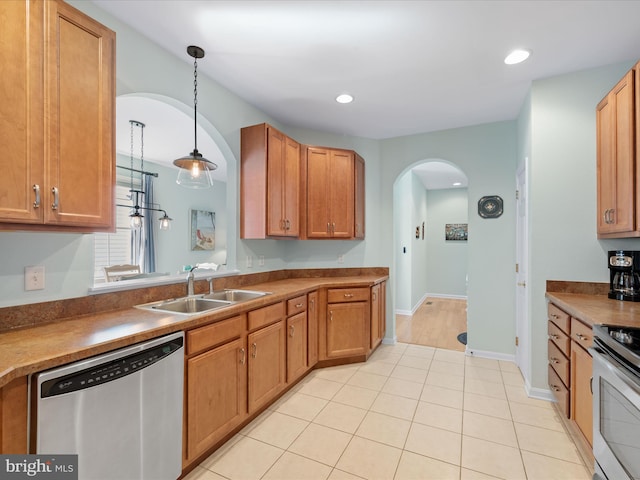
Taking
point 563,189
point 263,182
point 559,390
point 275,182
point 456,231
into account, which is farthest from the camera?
point 456,231

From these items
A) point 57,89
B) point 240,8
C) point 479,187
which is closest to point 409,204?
point 479,187

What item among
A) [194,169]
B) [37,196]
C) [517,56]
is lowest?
[37,196]

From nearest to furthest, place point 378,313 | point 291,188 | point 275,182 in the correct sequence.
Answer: point 275,182 < point 291,188 < point 378,313

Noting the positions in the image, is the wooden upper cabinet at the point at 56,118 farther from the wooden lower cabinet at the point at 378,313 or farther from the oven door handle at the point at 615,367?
the wooden lower cabinet at the point at 378,313

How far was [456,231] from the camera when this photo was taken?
7035mm

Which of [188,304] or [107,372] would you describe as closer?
[107,372]

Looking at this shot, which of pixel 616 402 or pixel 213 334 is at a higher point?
pixel 213 334

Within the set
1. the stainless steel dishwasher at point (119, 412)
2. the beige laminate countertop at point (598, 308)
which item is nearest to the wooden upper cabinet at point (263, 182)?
the stainless steel dishwasher at point (119, 412)

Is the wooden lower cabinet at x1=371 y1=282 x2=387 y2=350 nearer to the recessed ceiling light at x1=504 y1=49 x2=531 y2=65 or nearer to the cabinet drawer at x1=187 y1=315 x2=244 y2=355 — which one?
the cabinet drawer at x1=187 y1=315 x2=244 y2=355

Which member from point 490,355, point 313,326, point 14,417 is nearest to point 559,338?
point 490,355

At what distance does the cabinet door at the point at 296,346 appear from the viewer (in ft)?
8.61

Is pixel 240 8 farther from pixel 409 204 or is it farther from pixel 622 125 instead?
pixel 409 204

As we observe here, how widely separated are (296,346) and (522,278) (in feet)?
7.73

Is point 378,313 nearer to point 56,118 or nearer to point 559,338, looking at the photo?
point 559,338
